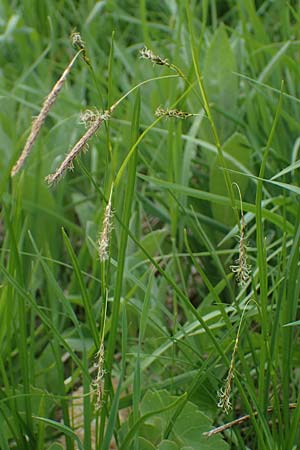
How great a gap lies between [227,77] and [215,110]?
10cm

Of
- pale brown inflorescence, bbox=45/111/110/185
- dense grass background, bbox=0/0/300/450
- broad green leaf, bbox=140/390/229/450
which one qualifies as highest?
pale brown inflorescence, bbox=45/111/110/185

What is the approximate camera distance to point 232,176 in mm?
1564

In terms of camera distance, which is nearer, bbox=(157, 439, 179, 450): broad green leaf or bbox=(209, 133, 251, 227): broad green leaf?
bbox=(157, 439, 179, 450): broad green leaf

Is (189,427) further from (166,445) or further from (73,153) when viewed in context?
(73,153)

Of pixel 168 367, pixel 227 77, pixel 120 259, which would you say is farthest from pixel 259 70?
pixel 120 259

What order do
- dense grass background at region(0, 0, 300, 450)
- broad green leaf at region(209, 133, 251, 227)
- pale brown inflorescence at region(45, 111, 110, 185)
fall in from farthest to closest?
broad green leaf at region(209, 133, 251, 227), dense grass background at region(0, 0, 300, 450), pale brown inflorescence at region(45, 111, 110, 185)

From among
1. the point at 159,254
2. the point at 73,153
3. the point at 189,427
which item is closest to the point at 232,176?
the point at 159,254

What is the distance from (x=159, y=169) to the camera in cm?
174

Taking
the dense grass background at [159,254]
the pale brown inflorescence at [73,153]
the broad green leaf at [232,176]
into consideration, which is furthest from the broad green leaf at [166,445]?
the broad green leaf at [232,176]

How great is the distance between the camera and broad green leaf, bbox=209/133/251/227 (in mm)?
1570

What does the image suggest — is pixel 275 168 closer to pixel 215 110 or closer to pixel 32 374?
pixel 215 110

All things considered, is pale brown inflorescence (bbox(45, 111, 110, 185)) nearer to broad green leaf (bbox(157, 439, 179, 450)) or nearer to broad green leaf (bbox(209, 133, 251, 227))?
broad green leaf (bbox(157, 439, 179, 450))

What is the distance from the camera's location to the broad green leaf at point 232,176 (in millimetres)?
1570

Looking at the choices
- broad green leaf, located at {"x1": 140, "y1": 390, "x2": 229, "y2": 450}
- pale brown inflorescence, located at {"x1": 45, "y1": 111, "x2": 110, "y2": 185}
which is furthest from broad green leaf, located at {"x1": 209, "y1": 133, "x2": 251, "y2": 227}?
pale brown inflorescence, located at {"x1": 45, "y1": 111, "x2": 110, "y2": 185}
